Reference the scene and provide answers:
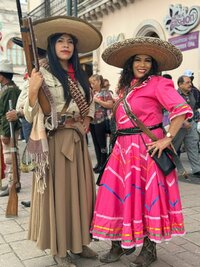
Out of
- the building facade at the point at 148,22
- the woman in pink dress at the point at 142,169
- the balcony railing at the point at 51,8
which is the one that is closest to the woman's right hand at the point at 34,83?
the woman in pink dress at the point at 142,169

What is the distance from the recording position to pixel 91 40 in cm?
327

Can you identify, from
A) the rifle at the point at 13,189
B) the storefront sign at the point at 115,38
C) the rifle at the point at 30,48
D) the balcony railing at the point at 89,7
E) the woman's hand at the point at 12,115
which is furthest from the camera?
the balcony railing at the point at 89,7

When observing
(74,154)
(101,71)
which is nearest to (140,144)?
(74,154)

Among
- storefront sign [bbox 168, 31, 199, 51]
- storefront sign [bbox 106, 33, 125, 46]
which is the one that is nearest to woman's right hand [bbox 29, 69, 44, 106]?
storefront sign [bbox 168, 31, 199, 51]

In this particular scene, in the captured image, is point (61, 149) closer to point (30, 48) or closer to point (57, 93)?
point (57, 93)

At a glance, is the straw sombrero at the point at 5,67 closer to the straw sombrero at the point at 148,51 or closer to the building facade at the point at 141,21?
the building facade at the point at 141,21

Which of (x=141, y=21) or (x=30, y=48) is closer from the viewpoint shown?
(x=30, y=48)

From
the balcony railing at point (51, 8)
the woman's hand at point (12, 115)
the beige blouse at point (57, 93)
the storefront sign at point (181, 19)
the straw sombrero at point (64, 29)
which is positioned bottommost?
the woman's hand at point (12, 115)

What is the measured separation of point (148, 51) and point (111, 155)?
Answer: 88 cm

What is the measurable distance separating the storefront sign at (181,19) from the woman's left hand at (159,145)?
7.53m

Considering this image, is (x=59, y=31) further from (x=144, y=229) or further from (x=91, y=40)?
(x=144, y=229)

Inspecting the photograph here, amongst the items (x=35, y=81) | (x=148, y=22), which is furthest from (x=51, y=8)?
(x=35, y=81)

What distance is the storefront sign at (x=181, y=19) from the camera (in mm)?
9701

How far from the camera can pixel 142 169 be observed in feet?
9.73
